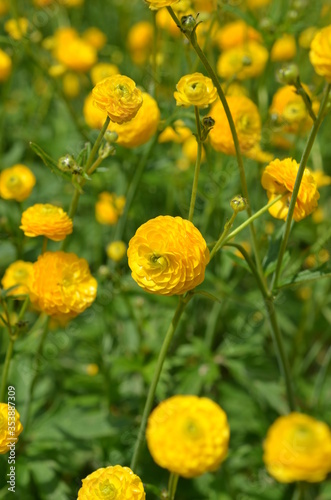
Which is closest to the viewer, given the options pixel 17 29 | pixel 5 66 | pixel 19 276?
pixel 19 276

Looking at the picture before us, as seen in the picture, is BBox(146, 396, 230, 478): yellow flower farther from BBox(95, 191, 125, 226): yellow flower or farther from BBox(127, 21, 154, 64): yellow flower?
BBox(127, 21, 154, 64): yellow flower

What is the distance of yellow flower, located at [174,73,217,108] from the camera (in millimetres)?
1112

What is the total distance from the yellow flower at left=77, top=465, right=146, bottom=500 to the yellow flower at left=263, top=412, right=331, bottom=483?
293 millimetres

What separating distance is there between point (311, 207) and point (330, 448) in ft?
1.58

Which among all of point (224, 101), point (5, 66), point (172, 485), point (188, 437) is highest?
point (224, 101)

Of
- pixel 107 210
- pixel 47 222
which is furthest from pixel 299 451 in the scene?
pixel 107 210

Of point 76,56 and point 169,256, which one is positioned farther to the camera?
point 76,56

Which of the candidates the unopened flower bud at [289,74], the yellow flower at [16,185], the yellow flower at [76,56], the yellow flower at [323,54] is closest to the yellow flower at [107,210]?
the yellow flower at [16,185]

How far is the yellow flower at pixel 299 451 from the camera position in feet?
3.84

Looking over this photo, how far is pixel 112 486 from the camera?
106 centimetres

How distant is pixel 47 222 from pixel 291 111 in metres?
0.79

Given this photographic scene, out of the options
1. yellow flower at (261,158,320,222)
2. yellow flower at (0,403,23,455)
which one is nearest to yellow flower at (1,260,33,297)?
yellow flower at (0,403,23,455)

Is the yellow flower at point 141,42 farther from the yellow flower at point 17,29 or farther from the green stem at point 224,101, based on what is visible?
the green stem at point 224,101

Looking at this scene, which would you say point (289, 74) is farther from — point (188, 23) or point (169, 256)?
point (169, 256)
